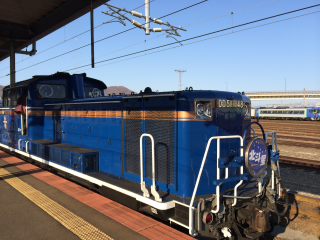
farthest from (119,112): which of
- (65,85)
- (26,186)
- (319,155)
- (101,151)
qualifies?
(319,155)

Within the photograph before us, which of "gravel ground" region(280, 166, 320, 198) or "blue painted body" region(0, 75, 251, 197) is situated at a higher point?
"blue painted body" region(0, 75, 251, 197)

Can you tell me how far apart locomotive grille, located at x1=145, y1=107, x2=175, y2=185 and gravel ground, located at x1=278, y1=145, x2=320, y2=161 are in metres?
9.74

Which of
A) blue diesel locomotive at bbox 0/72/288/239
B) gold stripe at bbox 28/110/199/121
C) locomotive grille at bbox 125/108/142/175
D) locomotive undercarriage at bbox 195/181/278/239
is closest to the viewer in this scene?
locomotive undercarriage at bbox 195/181/278/239

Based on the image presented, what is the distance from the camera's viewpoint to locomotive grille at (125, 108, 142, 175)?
4.65 m

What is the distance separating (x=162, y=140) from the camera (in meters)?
4.20

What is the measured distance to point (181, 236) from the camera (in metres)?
3.55

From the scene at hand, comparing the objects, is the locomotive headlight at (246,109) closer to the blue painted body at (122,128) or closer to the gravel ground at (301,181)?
the blue painted body at (122,128)

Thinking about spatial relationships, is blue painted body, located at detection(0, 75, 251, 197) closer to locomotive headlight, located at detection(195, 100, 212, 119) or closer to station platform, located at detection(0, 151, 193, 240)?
locomotive headlight, located at detection(195, 100, 212, 119)

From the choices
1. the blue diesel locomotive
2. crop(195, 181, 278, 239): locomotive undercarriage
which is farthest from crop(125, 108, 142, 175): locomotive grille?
crop(195, 181, 278, 239): locomotive undercarriage

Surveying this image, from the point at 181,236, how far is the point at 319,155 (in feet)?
36.7

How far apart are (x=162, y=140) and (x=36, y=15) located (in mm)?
11499

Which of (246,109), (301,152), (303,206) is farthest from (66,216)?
(301,152)

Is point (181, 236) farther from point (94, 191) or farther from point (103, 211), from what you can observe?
point (94, 191)

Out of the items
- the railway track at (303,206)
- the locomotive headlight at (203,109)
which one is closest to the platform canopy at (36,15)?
the locomotive headlight at (203,109)
